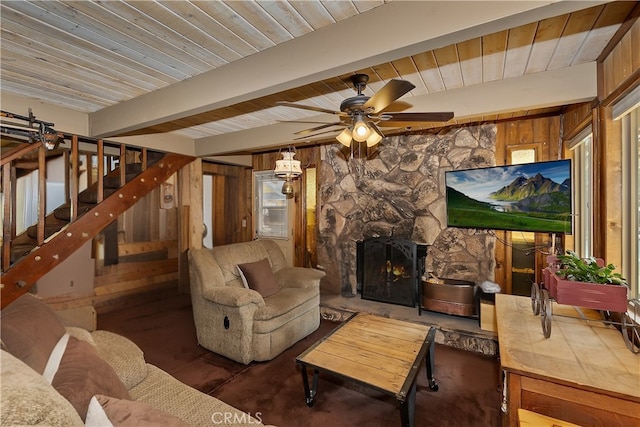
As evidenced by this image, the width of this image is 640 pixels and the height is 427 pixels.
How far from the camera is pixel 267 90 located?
178 centimetres

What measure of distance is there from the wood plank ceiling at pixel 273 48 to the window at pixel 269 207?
246cm

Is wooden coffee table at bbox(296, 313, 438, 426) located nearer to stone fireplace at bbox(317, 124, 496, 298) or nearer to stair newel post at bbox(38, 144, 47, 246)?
stone fireplace at bbox(317, 124, 496, 298)

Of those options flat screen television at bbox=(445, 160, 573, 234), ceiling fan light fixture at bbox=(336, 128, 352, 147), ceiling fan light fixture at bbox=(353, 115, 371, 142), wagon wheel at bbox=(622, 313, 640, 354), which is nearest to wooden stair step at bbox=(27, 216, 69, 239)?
ceiling fan light fixture at bbox=(336, 128, 352, 147)

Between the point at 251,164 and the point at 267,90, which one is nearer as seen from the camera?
the point at 267,90

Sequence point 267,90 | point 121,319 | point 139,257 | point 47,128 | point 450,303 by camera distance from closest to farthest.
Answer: point 267,90, point 47,128, point 450,303, point 121,319, point 139,257

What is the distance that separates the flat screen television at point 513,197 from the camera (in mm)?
2695

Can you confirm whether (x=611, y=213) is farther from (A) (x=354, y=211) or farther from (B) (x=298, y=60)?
(A) (x=354, y=211)

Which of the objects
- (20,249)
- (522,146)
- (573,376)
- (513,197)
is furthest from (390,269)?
(20,249)

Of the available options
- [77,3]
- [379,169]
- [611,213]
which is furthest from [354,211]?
[77,3]

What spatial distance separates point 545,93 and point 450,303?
86.5 inches

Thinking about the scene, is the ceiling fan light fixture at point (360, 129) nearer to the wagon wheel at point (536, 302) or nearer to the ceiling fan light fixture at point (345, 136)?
the ceiling fan light fixture at point (345, 136)

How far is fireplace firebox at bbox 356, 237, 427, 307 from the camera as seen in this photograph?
347 centimetres

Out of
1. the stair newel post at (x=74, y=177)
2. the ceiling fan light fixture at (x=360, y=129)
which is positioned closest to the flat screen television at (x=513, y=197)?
the ceiling fan light fixture at (x=360, y=129)

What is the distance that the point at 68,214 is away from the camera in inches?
122
